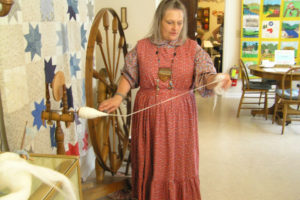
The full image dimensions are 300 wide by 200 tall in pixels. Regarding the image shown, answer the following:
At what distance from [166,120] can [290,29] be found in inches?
172

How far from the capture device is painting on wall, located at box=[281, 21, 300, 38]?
512cm

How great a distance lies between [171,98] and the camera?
1.65 metres

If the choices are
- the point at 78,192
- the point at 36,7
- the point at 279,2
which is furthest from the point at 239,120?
the point at 78,192

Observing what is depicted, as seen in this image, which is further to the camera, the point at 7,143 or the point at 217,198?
the point at 217,198

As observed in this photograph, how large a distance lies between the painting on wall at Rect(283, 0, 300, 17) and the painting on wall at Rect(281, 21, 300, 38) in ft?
0.45

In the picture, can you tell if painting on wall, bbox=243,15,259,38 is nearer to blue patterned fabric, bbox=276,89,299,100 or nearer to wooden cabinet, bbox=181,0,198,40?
wooden cabinet, bbox=181,0,198,40

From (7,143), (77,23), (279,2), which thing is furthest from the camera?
(279,2)

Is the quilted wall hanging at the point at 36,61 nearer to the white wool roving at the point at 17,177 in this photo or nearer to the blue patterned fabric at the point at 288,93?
the white wool roving at the point at 17,177

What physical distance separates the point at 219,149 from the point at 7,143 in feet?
7.38

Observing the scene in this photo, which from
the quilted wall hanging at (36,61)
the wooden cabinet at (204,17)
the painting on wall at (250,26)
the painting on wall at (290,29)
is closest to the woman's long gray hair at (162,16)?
the quilted wall hanging at (36,61)

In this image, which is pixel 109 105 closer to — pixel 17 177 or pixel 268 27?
pixel 17 177

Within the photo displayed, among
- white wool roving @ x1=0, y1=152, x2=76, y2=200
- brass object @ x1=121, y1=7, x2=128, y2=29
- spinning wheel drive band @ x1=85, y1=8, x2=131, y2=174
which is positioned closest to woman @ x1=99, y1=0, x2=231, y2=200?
spinning wheel drive band @ x1=85, y1=8, x2=131, y2=174

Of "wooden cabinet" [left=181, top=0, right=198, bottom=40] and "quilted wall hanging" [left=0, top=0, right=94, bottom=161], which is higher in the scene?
"wooden cabinet" [left=181, top=0, right=198, bottom=40]

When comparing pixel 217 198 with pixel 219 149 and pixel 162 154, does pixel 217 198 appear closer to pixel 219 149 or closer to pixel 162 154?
pixel 162 154
